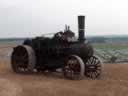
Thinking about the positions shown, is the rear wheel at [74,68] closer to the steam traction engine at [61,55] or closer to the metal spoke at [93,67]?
the steam traction engine at [61,55]

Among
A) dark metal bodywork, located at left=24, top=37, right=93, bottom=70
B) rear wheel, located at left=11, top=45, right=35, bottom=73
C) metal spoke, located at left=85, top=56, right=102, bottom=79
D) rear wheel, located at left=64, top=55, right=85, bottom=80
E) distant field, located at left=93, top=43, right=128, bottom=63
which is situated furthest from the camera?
distant field, located at left=93, top=43, right=128, bottom=63

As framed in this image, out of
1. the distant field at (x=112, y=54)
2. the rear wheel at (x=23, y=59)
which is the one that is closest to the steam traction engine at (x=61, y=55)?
the rear wheel at (x=23, y=59)

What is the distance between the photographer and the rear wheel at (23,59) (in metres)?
15.1

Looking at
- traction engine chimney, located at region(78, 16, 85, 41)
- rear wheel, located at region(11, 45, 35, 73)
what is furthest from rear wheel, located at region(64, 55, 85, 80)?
rear wheel, located at region(11, 45, 35, 73)

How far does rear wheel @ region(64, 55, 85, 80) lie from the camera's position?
13323 millimetres

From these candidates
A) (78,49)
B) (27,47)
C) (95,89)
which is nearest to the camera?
(95,89)

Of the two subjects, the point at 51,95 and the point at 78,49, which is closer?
the point at 51,95

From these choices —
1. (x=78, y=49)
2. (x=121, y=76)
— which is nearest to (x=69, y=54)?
(x=78, y=49)

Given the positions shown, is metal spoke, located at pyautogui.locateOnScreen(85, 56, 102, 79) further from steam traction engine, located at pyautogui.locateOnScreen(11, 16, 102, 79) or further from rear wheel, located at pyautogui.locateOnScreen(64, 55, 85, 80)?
rear wheel, located at pyautogui.locateOnScreen(64, 55, 85, 80)

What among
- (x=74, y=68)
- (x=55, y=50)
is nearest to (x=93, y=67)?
(x=74, y=68)

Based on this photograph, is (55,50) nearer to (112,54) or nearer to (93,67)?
(93,67)

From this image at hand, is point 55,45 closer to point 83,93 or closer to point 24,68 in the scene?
point 24,68

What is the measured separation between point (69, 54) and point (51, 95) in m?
4.82

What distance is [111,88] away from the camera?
1043cm
